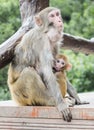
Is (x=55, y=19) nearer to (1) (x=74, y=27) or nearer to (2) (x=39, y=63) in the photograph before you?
(2) (x=39, y=63)

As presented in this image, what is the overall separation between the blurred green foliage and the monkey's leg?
3.69ft

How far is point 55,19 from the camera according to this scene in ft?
12.3

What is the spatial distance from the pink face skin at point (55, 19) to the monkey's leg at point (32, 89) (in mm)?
459

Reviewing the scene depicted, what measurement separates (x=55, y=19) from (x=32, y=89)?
0.67m

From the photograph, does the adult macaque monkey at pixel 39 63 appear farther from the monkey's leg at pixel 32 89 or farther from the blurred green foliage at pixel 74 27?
the blurred green foliage at pixel 74 27

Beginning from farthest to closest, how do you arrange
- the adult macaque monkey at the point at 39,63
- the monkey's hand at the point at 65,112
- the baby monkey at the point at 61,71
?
1. the baby monkey at the point at 61,71
2. the adult macaque monkey at the point at 39,63
3. the monkey's hand at the point at 65,112

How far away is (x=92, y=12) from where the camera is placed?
960 centimetres

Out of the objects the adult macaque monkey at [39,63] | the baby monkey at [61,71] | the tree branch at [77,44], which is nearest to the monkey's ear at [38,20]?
the adult macaque monkey at [39,63]

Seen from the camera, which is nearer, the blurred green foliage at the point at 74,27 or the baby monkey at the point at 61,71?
the baby monkey at the point at 61,71

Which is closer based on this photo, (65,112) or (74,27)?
(65,112)

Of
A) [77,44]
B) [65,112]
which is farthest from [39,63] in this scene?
[77,44]

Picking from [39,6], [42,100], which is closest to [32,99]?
[42,100]

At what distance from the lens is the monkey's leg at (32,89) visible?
371 cm

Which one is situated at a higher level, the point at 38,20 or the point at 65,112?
the point at 38,20
